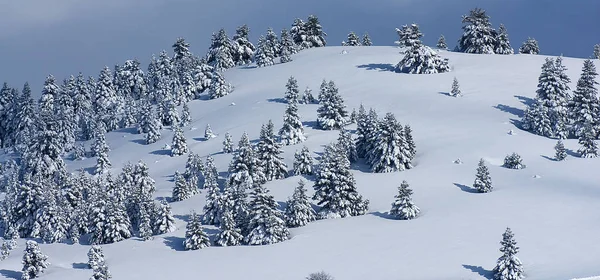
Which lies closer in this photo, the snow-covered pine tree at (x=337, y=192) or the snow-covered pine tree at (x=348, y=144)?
the snow-covered pine tree at (x=337, y=192)

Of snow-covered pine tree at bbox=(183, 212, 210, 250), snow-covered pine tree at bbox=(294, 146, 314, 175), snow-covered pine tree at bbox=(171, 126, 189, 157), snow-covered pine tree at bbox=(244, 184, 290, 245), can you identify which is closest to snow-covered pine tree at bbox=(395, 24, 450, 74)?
snow-covered pine tree at bbox=(171, 126, 189, 157)

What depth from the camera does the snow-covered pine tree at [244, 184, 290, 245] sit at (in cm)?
6556

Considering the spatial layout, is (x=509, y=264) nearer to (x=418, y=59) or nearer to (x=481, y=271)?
(x=481, y=271)

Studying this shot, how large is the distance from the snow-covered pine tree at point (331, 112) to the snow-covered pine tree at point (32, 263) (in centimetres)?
4527

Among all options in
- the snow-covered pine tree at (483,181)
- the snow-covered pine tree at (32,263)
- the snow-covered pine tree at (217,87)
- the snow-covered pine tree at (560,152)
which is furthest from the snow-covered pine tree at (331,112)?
the snow-covered pine tree at (32,263)

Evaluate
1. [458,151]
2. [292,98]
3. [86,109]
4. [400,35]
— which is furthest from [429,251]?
[86,109]

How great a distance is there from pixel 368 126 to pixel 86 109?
211ft

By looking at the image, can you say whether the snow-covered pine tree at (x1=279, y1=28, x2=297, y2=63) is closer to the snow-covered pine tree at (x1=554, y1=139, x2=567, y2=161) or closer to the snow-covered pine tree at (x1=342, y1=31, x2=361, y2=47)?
the snow-covered pine tree at (x1=342, y1=31, x2=361, y2=47)

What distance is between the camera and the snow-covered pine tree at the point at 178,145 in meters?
101

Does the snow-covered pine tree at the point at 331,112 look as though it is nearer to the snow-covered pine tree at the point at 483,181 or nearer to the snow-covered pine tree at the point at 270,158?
the snow-covered pine tree at the point at 270,158

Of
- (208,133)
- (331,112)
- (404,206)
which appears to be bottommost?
(404,206)

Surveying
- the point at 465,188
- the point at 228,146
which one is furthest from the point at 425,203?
the point at 228,146

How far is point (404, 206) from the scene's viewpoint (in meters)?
67.8

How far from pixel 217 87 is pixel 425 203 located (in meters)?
64.4
